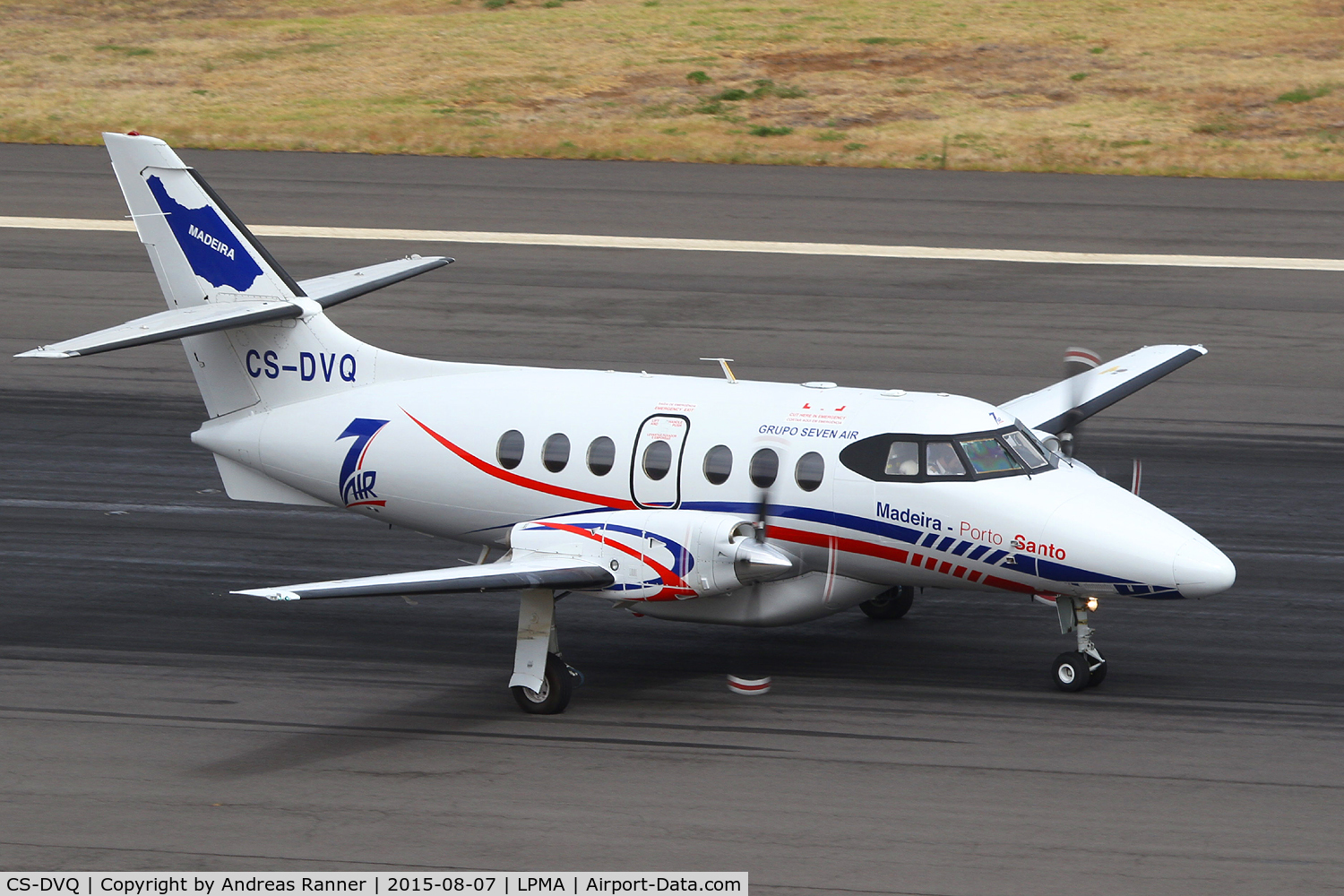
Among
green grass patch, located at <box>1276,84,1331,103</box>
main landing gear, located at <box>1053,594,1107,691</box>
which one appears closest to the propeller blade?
main landing gear, located at <box>1053,594,1107,691</box>

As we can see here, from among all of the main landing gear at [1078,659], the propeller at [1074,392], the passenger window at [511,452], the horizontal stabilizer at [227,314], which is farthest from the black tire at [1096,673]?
the horizontal stabilizer at [227,314]

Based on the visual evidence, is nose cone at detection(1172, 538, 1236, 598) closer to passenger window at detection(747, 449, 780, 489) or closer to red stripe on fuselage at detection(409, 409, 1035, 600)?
red stripe on fuselage at detection(409, 409, 1035, 600)

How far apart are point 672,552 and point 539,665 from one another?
1.64m

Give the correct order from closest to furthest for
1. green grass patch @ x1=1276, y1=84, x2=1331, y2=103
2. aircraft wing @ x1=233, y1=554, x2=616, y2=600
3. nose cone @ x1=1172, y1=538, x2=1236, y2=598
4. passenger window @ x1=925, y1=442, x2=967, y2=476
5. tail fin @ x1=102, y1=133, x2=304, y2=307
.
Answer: aircraft wing @ x1=233, y1=554, x2=616, y2=600, nose cone @ x1=1172, y1=538, x2=1236, y2=598, passenger window @ x1=925, y1=442, x2=967, y2=476, tail fin @ x1=102, y1=133, x2=304, y2=307, green grass patch @ x1=1276, y1=84, x2=1331, y2=103

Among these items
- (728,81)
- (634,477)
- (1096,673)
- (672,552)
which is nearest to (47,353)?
(634,477)

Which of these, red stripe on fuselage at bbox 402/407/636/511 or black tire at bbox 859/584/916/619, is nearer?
red stripe on fuselage at bbox 402/407/636/511

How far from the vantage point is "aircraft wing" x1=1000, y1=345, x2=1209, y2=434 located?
18984mm

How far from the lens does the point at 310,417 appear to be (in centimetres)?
1802

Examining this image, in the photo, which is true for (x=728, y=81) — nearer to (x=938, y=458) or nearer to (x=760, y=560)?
(x=938, y=458)

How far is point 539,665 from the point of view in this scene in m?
15.5

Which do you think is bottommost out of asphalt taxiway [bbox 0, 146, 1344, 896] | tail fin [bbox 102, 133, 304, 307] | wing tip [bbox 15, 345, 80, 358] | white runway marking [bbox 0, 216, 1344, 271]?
asphalt taxiway [bbox 0, 146, 1344, 896]

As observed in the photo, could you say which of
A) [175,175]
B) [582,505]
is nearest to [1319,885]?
[582,505]

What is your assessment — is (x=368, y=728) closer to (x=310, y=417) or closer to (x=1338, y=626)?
(x=310, y=417)

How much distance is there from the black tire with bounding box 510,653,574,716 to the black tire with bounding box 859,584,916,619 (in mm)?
3969
